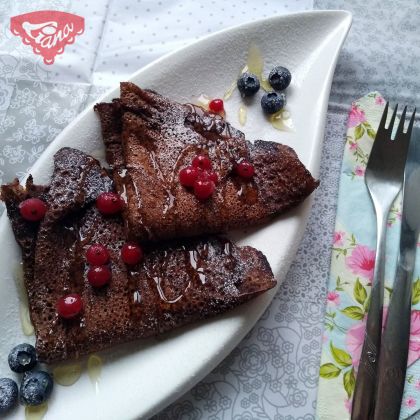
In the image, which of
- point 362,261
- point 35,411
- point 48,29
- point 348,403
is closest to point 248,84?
point 362,261

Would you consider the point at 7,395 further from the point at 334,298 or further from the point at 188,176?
the point at 334,298

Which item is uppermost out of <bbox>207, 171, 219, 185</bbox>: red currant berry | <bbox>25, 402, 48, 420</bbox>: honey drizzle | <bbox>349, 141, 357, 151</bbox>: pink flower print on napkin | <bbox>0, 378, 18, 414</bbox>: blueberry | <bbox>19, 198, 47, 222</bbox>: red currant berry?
<bbox>349, 141, 357, 151</bbox>: pink flower print on napkin

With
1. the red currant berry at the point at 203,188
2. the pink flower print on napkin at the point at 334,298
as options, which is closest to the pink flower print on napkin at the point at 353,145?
the pink flower print on napkin at the point at 334,298

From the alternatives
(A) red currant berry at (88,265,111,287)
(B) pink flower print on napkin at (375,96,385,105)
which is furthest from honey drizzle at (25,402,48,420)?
(B) pink flower print on napkin at (375,96,385,105)

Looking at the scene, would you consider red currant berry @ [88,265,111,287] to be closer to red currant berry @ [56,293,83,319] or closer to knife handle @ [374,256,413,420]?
red currant berry @ [56,293,83,319]

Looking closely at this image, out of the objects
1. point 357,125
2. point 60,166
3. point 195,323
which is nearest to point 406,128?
point 357,125

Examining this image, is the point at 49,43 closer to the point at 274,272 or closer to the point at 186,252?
the point at 186,252
